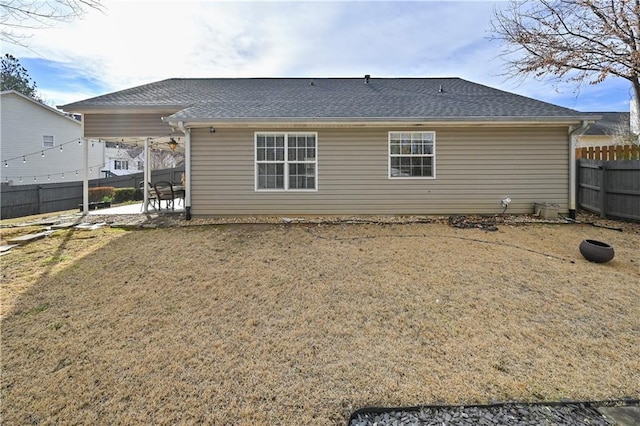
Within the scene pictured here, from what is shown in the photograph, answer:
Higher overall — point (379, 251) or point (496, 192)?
point (496, 192)

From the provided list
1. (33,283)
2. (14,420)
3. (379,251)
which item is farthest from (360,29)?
(14,420)

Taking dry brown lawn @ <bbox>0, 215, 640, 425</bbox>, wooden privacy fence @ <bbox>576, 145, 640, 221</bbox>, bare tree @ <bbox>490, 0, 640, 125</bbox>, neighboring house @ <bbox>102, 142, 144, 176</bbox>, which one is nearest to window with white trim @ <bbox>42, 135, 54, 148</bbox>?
neighboring house @ <bbox>102, 142, 144, 176</bbox>

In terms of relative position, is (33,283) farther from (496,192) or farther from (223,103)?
(496,192)

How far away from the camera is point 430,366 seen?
2645 millimetres

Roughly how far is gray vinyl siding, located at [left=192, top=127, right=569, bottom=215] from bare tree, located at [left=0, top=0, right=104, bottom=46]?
321 centimetres

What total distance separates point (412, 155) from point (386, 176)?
2.88 ft

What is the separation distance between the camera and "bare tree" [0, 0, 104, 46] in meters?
4.96

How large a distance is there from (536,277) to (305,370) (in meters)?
3.73

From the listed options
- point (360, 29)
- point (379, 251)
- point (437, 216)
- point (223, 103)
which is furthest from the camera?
point (360, 29)

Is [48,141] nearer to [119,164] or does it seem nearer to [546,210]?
[119,164]

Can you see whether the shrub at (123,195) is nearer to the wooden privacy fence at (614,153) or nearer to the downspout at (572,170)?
the downspout at (572,170)

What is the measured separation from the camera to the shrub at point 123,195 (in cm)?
1540

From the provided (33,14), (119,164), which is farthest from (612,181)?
(119,164)

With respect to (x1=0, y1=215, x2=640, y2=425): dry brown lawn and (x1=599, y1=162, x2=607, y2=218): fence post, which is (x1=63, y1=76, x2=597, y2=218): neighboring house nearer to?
(x1=599, y1=162, x2=607, y2=218): fence post
